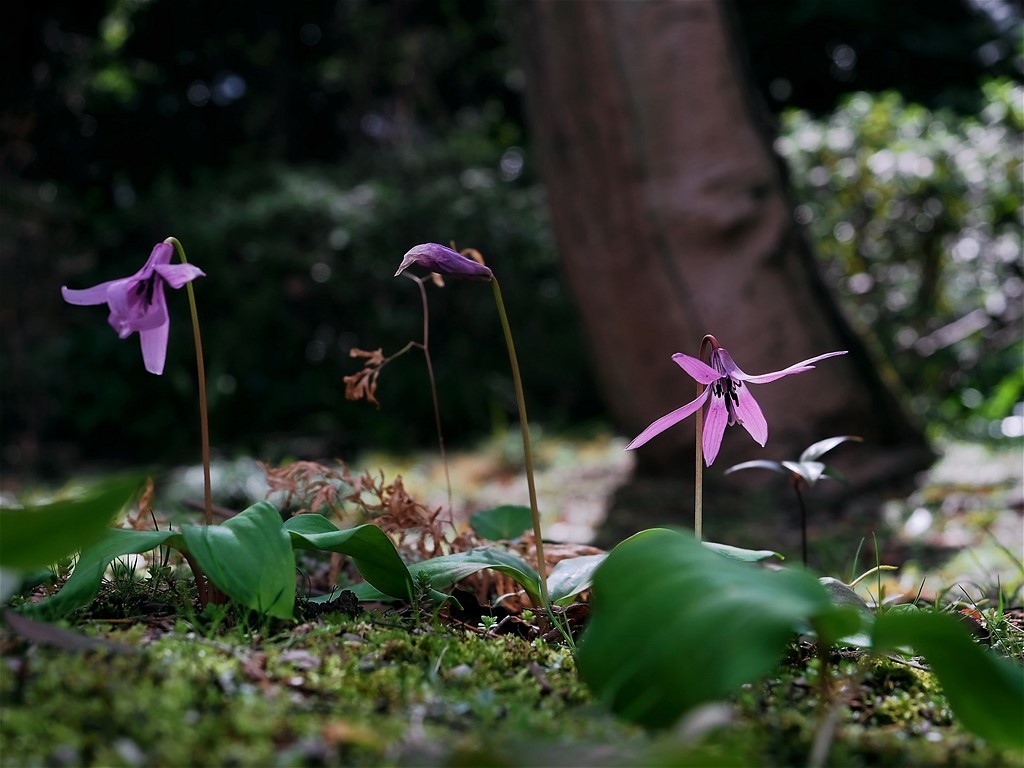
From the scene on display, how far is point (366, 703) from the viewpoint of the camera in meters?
1.13

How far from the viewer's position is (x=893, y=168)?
20.2ft

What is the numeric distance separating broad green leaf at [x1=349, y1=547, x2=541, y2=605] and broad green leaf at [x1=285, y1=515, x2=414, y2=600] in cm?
3

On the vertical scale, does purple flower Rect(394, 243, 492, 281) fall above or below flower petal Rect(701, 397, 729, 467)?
above

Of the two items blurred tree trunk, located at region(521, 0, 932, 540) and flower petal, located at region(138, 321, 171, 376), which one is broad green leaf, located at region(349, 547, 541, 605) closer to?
flower petal, located at region(138, 321, 171, 376)

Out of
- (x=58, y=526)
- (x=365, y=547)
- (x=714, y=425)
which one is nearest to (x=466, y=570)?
(x=365, y=547)

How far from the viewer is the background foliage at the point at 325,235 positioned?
622 cm

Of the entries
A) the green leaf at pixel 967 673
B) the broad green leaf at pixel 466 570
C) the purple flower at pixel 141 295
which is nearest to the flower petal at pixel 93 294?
the purple flower at pixel 141 295

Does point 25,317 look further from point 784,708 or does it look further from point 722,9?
point 784,708

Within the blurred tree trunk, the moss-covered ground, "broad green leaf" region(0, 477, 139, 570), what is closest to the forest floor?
the moss-covered ground

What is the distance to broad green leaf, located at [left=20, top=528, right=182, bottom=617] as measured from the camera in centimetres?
134

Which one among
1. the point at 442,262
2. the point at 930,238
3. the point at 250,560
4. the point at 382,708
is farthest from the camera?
the point at 930,238

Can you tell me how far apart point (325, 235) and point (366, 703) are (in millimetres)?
6206

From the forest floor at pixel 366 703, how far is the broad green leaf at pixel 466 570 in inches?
2.4

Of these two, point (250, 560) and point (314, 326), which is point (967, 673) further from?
point (314, 326)
